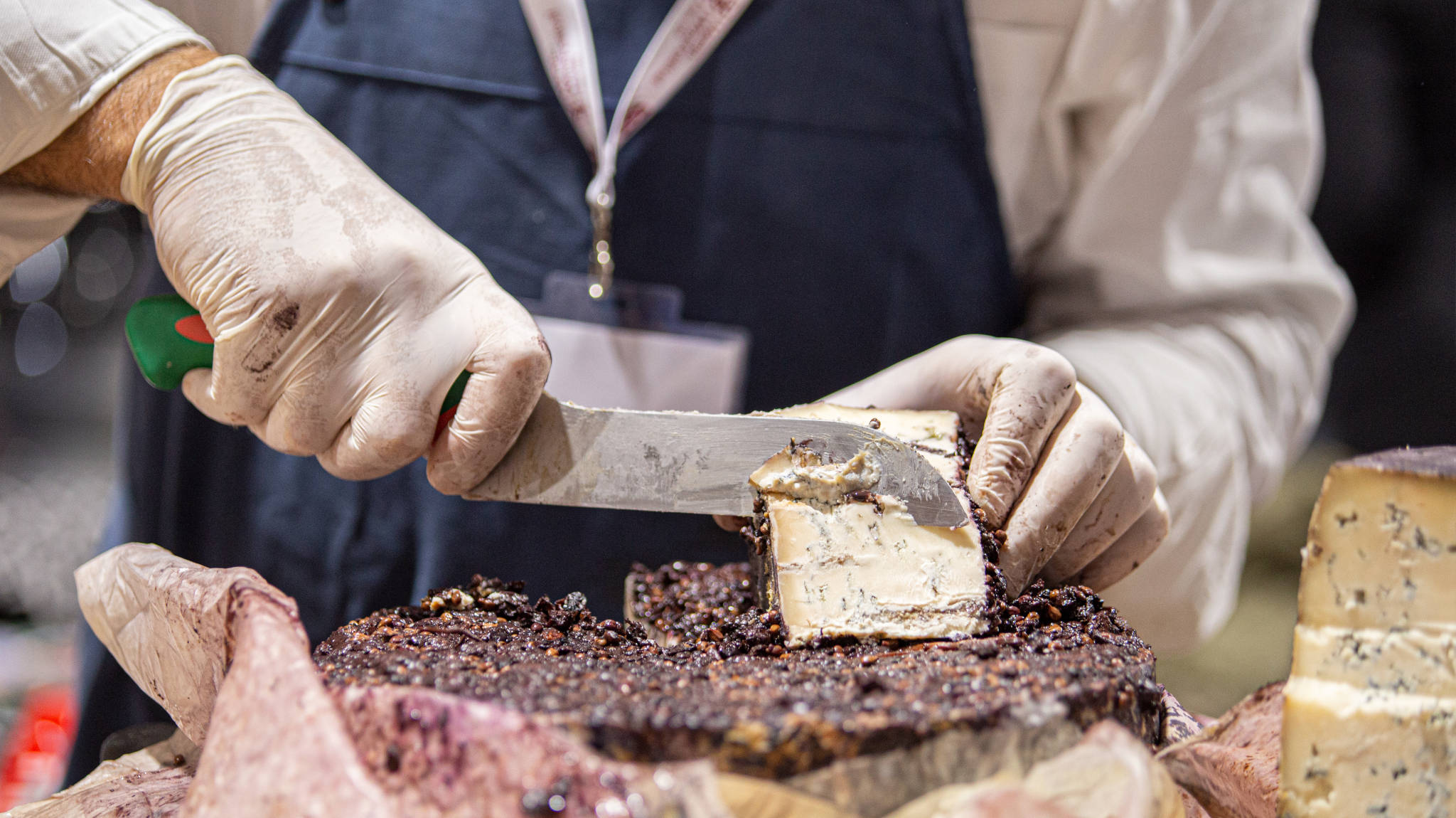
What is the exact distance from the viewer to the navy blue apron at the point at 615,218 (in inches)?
67.4

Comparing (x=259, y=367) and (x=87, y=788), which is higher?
(x=259, y=367)

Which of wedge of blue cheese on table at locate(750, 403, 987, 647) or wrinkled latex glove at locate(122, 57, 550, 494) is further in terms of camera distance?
wrinkled latex glove at locate(122, 57, 550, 494)

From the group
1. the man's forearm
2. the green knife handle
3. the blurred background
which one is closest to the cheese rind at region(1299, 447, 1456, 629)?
the green knife handle

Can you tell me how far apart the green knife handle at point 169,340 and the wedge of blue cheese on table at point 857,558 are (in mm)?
448

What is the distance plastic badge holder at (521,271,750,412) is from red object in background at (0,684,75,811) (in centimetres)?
135

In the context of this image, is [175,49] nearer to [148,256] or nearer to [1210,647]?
[148,256]

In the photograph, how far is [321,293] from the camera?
1160 mm

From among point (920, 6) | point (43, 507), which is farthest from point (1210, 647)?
point (43, 507)

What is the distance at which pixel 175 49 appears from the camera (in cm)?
128

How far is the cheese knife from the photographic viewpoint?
42.1 inches

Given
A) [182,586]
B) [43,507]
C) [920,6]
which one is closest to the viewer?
[182,586]

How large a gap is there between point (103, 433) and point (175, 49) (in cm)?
291

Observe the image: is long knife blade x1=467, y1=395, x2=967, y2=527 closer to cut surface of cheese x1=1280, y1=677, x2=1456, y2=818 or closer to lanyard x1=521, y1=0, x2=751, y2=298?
cut surface of cheese x1=1280, y1=677, x2=1456, y2=818

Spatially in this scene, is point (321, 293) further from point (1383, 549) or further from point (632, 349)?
point (1383, 549)
